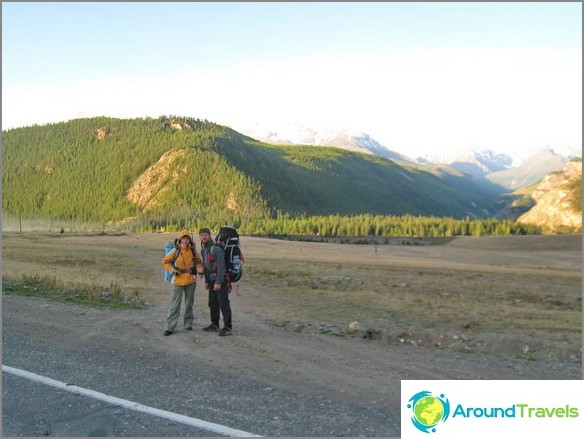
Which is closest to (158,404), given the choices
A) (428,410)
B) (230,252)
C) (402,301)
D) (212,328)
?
(428,410)

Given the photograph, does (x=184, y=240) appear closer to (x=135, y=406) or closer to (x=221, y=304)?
(x=221, y=304)

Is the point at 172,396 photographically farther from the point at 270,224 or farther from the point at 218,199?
the point at 218,199

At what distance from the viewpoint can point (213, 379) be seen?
32.4 feet

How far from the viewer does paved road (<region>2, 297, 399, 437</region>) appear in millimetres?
7656

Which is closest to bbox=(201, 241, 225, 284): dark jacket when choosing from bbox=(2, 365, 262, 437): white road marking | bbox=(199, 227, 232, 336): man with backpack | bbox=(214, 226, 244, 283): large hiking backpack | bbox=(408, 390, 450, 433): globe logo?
bbox=(199, 227, 232, 336): man with backpack

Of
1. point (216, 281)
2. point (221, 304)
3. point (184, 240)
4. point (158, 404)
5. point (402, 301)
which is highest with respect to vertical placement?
point (184, 240)

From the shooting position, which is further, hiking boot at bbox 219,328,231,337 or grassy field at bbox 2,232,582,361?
grassy field at bbox 2,232,582,361

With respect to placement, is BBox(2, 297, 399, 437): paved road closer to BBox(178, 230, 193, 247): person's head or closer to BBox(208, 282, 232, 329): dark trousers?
BBox(208, 282, 232, 329): dark trousers

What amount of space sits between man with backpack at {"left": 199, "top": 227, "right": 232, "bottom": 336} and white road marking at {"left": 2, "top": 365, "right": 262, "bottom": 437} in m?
4.60

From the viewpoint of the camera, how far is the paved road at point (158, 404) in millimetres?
7656

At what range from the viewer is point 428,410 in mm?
7289

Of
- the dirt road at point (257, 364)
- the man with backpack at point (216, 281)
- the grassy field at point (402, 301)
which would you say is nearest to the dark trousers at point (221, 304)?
the man with backpack at point (216, 281)

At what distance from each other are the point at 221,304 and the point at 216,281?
1.93ft

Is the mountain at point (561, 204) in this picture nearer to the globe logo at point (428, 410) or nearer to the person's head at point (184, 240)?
the person's head at point (184, 240)
